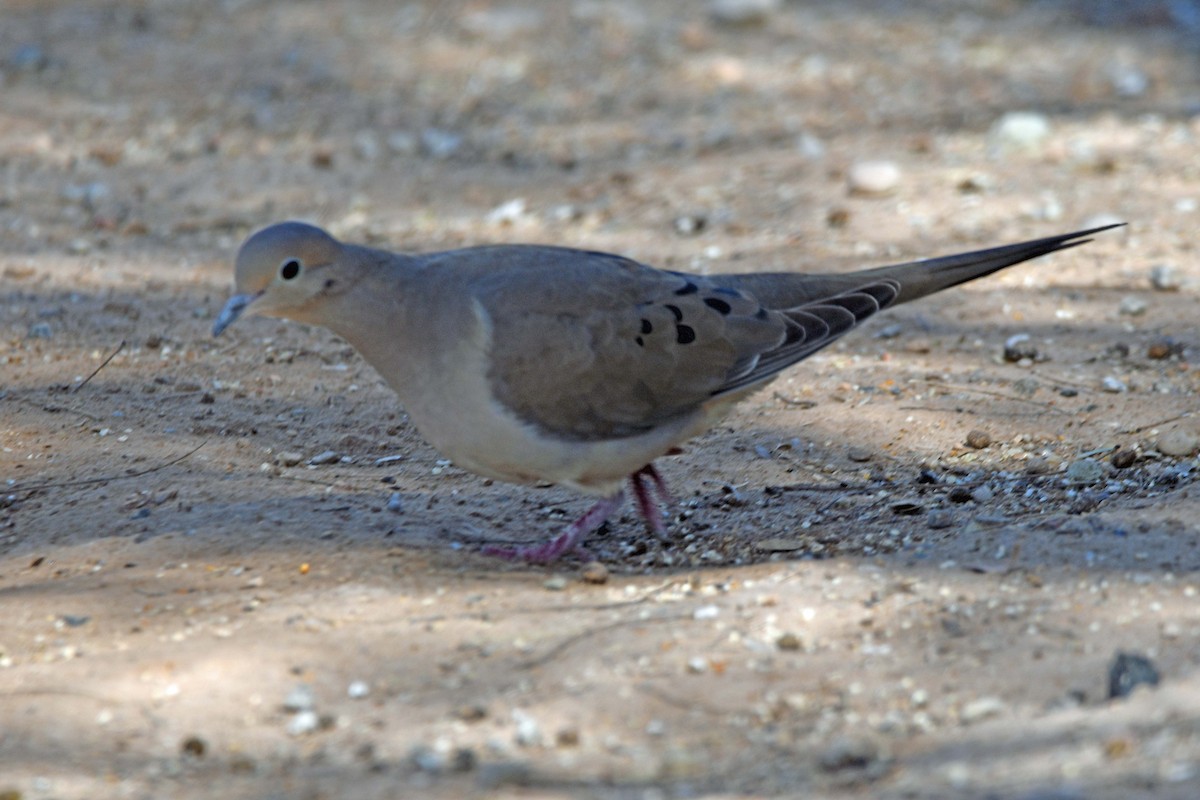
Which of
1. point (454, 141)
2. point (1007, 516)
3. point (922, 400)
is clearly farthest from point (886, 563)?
point (454, 141)

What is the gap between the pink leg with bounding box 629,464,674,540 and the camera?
4.12 meters

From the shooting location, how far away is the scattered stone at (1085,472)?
4195 millimetres

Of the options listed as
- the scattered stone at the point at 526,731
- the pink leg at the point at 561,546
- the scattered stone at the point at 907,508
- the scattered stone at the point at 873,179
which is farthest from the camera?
the scattered stone at the point at 873,179

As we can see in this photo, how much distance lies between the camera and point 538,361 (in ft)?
12.4

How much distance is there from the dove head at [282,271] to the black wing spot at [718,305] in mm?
1113

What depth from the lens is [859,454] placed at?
455 centimetres

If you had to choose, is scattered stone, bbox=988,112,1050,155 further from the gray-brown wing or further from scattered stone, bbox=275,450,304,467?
scattered stone, bbox=275,450,304,467

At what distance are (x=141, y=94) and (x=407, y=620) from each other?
20.1 ft

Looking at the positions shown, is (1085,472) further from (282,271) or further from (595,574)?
(282,271)

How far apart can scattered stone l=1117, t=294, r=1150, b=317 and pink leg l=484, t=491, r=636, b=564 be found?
103 inches

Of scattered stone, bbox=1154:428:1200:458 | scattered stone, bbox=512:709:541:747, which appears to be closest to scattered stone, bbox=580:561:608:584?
scattered stone, bbox=512:709:541:747

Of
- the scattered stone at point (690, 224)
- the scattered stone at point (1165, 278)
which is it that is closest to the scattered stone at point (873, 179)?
the scattered stone at point (690, 224)

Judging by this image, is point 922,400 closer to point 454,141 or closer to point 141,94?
point 454,141

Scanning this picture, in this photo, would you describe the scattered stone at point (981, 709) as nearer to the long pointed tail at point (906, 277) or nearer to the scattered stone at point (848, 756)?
the scattered stone at point (848, 756)
